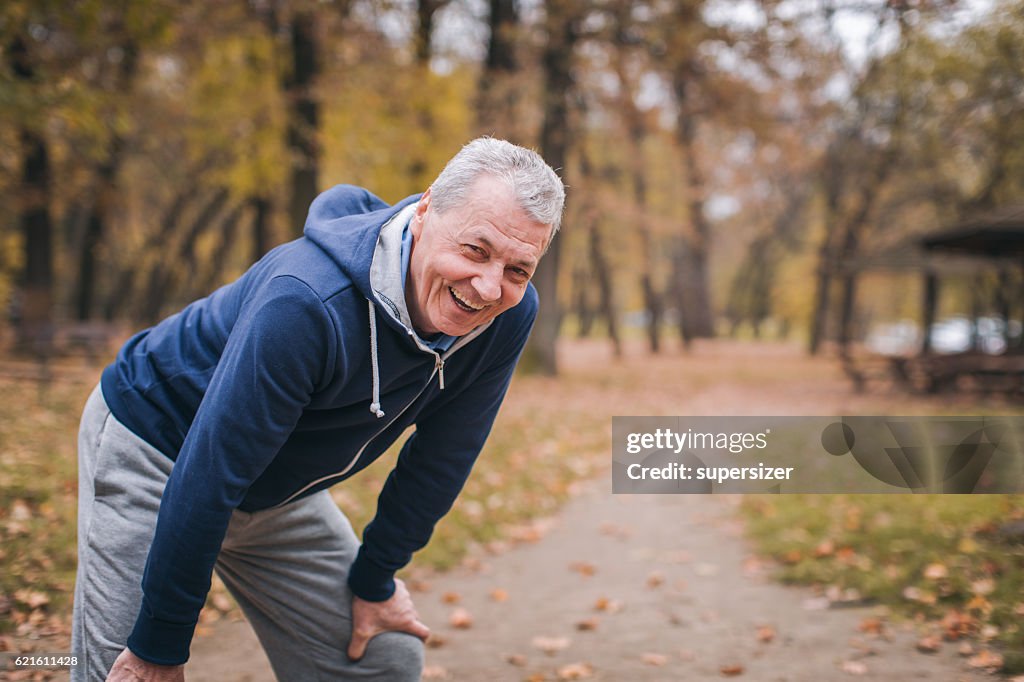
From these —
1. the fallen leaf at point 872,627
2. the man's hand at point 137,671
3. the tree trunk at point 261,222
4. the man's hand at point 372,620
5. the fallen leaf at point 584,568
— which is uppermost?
the tree trunk at point 261,222

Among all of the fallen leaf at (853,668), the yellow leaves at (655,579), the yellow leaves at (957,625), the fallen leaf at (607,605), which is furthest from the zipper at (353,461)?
the yellow leaves at (655,579)

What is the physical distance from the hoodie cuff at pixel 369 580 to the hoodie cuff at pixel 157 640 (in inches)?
27.4

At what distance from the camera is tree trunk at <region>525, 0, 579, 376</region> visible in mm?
14835

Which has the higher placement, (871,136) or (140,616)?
(871,136)

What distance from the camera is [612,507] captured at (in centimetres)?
786

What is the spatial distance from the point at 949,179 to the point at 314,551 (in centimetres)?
2599

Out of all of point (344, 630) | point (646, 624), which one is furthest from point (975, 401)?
point (344, 630)

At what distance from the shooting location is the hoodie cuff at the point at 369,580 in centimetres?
259

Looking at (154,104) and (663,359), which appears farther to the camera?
(663,359)

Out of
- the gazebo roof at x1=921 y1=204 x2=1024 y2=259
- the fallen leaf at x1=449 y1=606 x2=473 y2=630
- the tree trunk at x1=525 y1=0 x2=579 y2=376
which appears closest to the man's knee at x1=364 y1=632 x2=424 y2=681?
the fallen leaf at x1=449 y1=606 x2=473 y2=630

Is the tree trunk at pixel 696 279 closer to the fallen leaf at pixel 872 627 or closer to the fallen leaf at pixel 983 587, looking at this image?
the fallen leaf at pixel 983 587

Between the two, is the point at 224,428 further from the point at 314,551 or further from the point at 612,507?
the point at 612,507

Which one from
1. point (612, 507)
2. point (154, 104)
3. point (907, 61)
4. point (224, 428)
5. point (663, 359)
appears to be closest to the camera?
point (224, 428)

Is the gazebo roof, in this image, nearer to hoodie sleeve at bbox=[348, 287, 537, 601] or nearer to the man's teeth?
hoodie sleeve at bbox=[348, 287, 537, 601]
